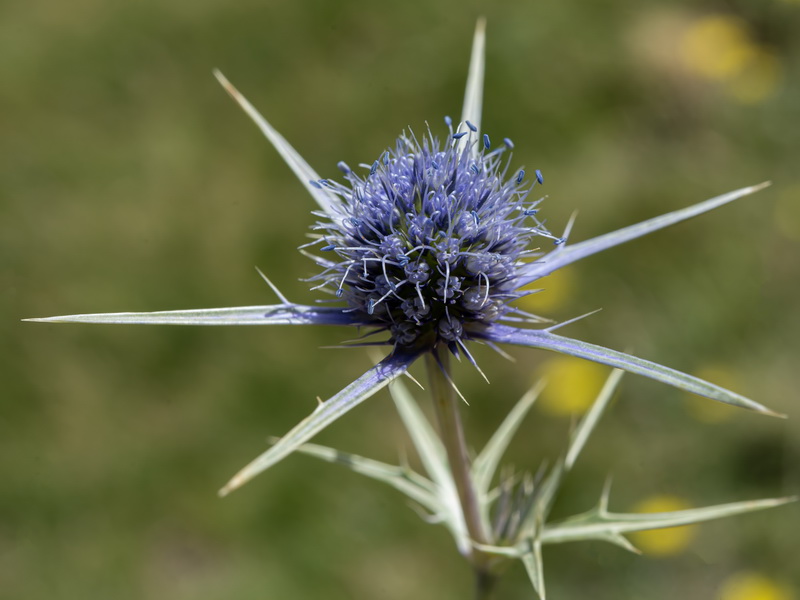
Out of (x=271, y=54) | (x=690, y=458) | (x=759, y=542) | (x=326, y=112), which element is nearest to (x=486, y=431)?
(x=690, y=458)

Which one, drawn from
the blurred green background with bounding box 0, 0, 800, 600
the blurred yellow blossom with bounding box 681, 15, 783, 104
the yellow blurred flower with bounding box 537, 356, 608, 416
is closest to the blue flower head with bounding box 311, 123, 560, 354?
the blurred green background with bounding box 0, 0, 800, 600

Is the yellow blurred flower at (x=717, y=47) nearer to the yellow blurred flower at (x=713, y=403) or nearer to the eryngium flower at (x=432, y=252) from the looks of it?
the yellow blurred flower at (x=713, y=403)

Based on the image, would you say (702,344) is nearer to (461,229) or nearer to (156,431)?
(461,229)

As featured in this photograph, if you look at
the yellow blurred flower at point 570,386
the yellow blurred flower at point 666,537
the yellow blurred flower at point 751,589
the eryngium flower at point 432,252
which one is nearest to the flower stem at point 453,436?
the eryngium flower at point 432,252

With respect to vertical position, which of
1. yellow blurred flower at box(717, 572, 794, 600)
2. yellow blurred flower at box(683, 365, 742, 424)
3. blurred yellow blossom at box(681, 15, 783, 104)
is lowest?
yellow blurred flower at box(717, 572, 794, 600)

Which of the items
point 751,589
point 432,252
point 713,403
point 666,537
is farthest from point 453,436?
point 713,403

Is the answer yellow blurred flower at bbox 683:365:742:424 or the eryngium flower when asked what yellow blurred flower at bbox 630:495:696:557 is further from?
the eryngium flower

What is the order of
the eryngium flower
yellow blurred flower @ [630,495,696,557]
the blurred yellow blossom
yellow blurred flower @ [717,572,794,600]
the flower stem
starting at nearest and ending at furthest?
1. the eryngium flower
2. the flower stem
3. yellow blurred flower @ [717,572,794,600]
4. yellow blurred flower @ [630,495,696,557]
5. the blurred yellow blossom

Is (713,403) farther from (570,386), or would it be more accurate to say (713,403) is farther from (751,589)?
(751,589)
